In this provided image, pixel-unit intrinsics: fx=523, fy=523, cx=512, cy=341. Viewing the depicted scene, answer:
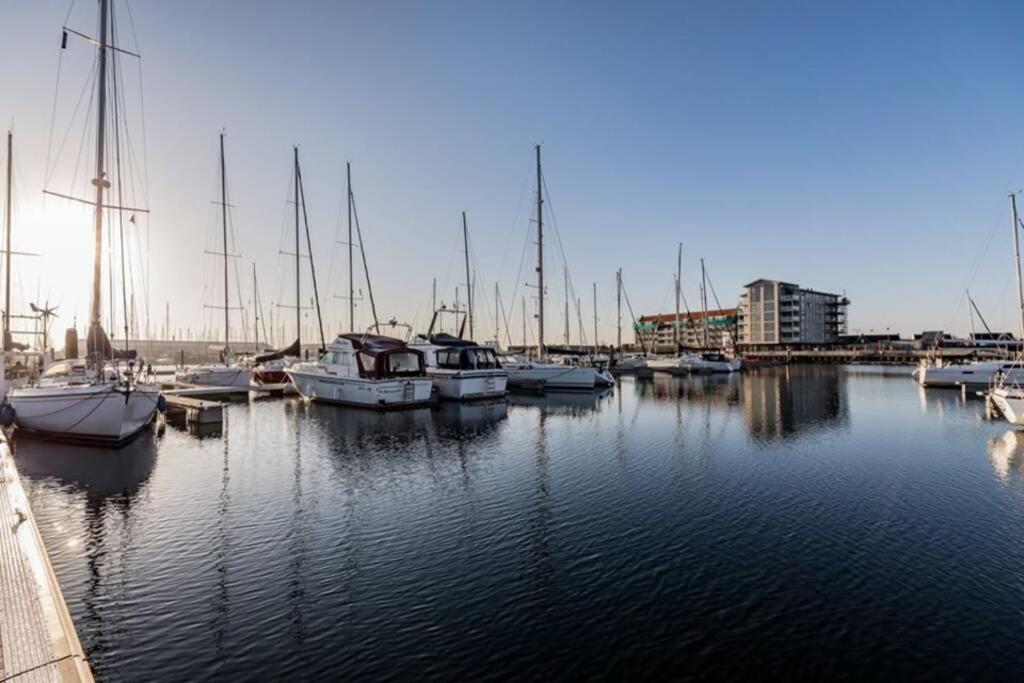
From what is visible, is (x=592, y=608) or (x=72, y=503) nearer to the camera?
(x=592, y=608)

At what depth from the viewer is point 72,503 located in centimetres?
1346

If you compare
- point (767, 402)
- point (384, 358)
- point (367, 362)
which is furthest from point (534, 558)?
point (767, 402)

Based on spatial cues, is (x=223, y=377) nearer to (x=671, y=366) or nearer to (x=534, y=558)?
(x=534, y=558)

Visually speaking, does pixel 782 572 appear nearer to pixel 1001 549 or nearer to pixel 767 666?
pixel 767 666

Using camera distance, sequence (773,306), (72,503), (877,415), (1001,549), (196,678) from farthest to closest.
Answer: (773,306), (877,415), (72,503), (1001,549), (196,678)

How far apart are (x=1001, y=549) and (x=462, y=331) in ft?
165

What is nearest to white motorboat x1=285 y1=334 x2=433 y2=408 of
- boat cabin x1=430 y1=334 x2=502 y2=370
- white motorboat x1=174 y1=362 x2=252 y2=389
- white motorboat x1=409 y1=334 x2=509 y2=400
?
white motorboat x1=409 y1=334 x2=509 y2=400

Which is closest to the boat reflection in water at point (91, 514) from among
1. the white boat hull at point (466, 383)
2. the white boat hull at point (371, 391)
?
the white boat hull at point (371, 391)

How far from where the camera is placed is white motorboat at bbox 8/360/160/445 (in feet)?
66.4

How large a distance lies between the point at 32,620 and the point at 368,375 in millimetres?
28791

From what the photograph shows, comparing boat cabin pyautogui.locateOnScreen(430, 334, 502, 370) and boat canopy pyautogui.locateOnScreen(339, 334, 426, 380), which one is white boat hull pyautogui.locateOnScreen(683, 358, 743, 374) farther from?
boat canopy pyautogui.locateOnScreen(339, 334, 426, 380)

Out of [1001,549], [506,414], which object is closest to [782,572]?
[1001,549]

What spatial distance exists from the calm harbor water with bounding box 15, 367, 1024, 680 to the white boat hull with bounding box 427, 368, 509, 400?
52.5 feet

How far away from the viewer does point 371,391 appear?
33.2 meters
